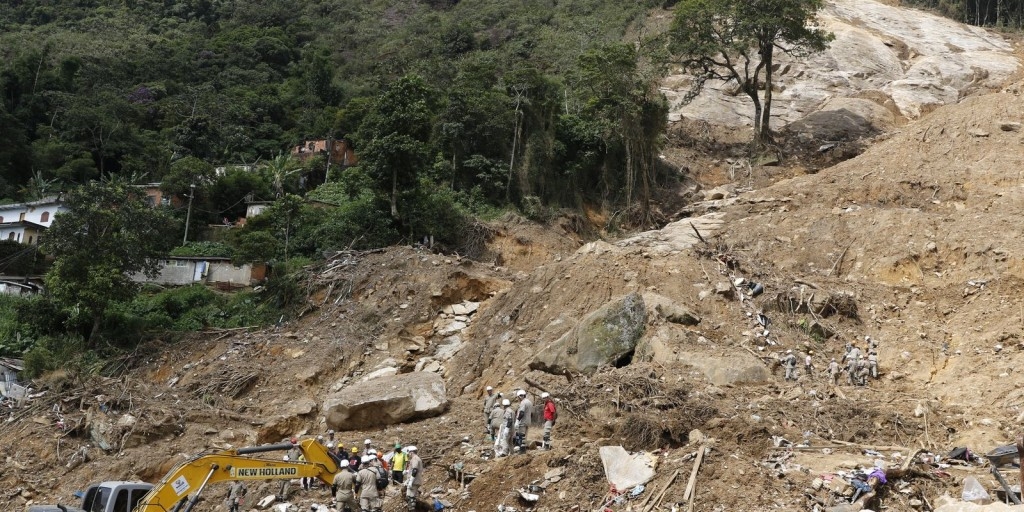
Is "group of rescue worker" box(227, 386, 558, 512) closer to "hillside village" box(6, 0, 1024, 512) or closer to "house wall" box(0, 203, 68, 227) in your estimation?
"hillside village" box(6, 0, 1024, 512)

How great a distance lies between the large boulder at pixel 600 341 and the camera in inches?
631

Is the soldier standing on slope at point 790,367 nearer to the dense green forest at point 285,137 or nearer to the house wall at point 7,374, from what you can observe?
the dense green forest at point 285,137

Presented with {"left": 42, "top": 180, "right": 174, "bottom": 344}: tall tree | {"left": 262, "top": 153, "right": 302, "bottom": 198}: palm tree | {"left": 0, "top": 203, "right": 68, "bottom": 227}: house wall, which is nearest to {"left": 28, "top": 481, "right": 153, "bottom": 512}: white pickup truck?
{"left": 42, "top": 180, "right": 174, "bottom": 344}: tall tree

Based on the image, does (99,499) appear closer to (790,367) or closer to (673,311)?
(673,311)

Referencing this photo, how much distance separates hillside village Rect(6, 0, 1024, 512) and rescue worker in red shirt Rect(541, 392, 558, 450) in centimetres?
8

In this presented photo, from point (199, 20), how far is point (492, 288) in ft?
153

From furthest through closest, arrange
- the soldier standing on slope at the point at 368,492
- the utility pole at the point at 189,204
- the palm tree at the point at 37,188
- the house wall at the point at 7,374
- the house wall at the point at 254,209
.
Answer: the palm tree at the point at 37,188 < the house wall at the point at 254,209 < the utility pole at the point at 189,204 < the house wall at the point at 7,374 < the soldier standing on slope at the point at 368,492

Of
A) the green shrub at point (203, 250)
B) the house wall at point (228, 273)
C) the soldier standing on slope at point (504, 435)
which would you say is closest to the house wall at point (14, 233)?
the green shrub at point (203, 250)

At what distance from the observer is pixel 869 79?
3653 centimetres

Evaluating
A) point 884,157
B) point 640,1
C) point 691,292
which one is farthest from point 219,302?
point 640,1

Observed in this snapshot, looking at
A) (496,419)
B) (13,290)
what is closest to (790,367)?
(496,419)

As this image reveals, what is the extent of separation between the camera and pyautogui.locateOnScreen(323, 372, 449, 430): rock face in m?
16.0

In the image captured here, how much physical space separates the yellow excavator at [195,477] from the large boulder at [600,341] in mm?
5416

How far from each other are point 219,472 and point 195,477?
27cm
